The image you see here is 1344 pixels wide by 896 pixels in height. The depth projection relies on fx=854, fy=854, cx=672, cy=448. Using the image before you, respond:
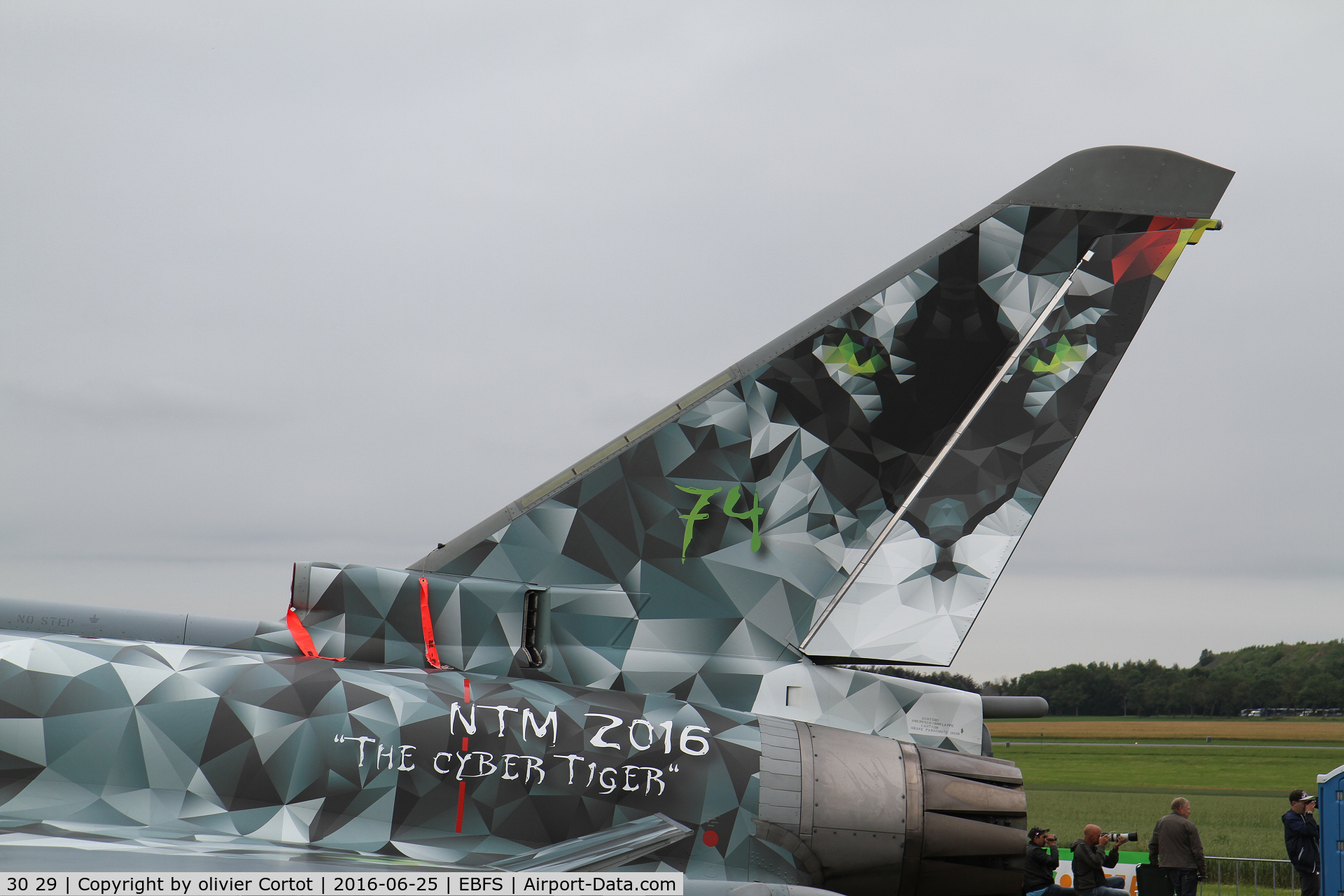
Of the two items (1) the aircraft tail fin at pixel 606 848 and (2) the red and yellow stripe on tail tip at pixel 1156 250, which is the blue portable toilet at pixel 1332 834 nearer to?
(2) the red and yellow stripe on tail tip at pixel 1156 250

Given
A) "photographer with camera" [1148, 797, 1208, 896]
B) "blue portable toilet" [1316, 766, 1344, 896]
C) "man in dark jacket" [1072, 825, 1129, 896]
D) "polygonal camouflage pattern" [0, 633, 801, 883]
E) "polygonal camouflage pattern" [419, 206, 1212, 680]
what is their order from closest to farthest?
"polygonal camouflage pattern" [0, 633, 801, 883] → "polygonal camouflage pattern" [419, 206, 1212, 680] → "blue portable toilet" [1316, 766, 1344, 896] → "man in dark jacket" [1072, 825, 1129, 896] → "photographer with camera" [1148, 797, 1208, 896]

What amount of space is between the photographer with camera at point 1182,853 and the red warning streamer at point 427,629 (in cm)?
785

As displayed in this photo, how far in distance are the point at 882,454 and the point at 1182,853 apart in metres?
6.72

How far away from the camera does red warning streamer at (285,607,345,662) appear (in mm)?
4562

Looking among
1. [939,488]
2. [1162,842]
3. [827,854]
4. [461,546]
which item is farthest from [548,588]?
[1162,842]

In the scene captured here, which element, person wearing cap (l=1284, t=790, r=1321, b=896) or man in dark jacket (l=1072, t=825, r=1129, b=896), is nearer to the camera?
man in dark jacket (l=1072, t=825, r=1129, b=896)

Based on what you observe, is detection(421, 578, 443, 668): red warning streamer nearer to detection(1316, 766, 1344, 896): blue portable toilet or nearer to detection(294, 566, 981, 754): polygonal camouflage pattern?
detection(294, 566, 981, 754): polygonal camouflage pattern

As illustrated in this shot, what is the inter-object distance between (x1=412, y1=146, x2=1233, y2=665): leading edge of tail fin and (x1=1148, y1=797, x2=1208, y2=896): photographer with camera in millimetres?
5863

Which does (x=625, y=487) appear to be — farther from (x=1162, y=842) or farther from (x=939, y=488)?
(x=1162, y=842)

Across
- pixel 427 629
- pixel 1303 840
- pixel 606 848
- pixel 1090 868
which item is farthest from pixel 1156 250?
pixel 1303 840

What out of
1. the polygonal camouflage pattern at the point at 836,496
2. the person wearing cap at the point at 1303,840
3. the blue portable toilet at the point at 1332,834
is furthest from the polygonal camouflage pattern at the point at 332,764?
the person wearing cap at the point at 1303,840

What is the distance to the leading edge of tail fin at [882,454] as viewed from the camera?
4.81m

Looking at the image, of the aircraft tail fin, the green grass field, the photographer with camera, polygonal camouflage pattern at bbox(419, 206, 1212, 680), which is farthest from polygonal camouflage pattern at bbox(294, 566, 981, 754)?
the green grass field

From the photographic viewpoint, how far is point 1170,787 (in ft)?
110
